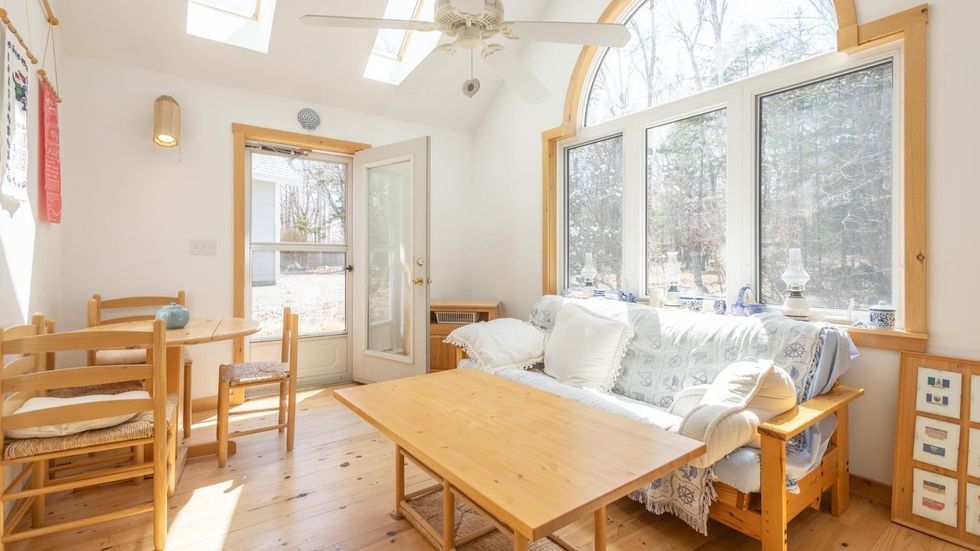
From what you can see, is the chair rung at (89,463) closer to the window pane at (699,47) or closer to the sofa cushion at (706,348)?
the sofa cushion at (706,348)

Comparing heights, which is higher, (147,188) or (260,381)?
(147,188)

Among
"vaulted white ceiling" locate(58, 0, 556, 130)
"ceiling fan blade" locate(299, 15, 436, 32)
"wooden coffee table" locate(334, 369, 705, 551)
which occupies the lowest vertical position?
"wooden coffee table" locate(334, 369, 705, 551)

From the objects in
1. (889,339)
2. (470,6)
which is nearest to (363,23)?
(470,6)

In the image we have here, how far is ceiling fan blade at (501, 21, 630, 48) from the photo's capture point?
1702 mm

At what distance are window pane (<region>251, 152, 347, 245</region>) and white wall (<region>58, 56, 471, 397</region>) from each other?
1.06ft

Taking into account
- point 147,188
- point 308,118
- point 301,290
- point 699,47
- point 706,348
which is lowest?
point 706,348

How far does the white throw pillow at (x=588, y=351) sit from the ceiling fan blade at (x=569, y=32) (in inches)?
60.1

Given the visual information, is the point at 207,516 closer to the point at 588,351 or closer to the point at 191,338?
the point at 191,338

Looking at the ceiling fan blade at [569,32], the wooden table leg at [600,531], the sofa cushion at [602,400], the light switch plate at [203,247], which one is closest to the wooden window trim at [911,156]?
the sofa cushion at [602,400]

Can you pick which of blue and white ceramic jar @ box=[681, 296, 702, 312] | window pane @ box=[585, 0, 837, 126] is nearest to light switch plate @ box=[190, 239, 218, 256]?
window pane @ box=[585, 0, 837, 126]

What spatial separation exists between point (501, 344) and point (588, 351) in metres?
0.57

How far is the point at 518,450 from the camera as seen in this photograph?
53.2 inches

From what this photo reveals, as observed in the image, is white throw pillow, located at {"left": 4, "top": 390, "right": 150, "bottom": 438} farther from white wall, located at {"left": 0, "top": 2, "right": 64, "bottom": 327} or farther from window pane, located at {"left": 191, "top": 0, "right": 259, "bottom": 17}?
window pane, located at {"left": 191, "top": 0, "right": 259, "bottom": 17}

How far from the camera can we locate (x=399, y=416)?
1.67 meters
